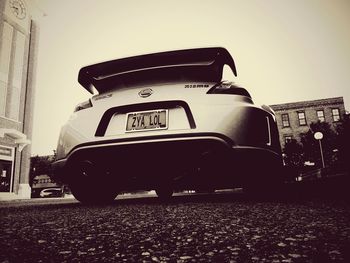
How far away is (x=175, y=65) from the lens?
3072 mm

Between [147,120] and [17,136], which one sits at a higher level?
[17,136]

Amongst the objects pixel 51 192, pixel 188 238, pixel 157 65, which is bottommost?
pixel 188 238

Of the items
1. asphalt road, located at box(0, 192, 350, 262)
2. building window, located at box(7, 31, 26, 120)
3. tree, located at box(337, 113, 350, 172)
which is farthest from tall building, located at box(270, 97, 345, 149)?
asphalt road, located at box(0, 192, 350, 262)

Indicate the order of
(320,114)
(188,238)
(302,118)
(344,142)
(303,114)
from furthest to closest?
(303,114), (302,118), (320,114), (344,142), (188,238)

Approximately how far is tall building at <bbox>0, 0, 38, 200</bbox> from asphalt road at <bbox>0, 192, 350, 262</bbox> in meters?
23.6

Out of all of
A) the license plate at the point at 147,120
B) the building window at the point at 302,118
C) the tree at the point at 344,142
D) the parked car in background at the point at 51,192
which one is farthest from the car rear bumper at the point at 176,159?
the building window at the point at 302,118

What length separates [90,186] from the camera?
339 cm

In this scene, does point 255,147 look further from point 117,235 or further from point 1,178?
point 1,178

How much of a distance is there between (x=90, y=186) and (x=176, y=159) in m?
1.12

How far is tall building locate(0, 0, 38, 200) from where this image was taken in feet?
77.2

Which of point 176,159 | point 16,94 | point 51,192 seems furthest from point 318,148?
point 176,159

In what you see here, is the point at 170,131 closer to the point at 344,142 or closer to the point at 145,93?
the point at 145,93

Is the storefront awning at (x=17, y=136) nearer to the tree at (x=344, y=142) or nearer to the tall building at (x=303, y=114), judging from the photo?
the tree at (x=344, y=142)

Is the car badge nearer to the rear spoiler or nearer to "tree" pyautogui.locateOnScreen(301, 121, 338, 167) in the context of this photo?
the rear spoiler
